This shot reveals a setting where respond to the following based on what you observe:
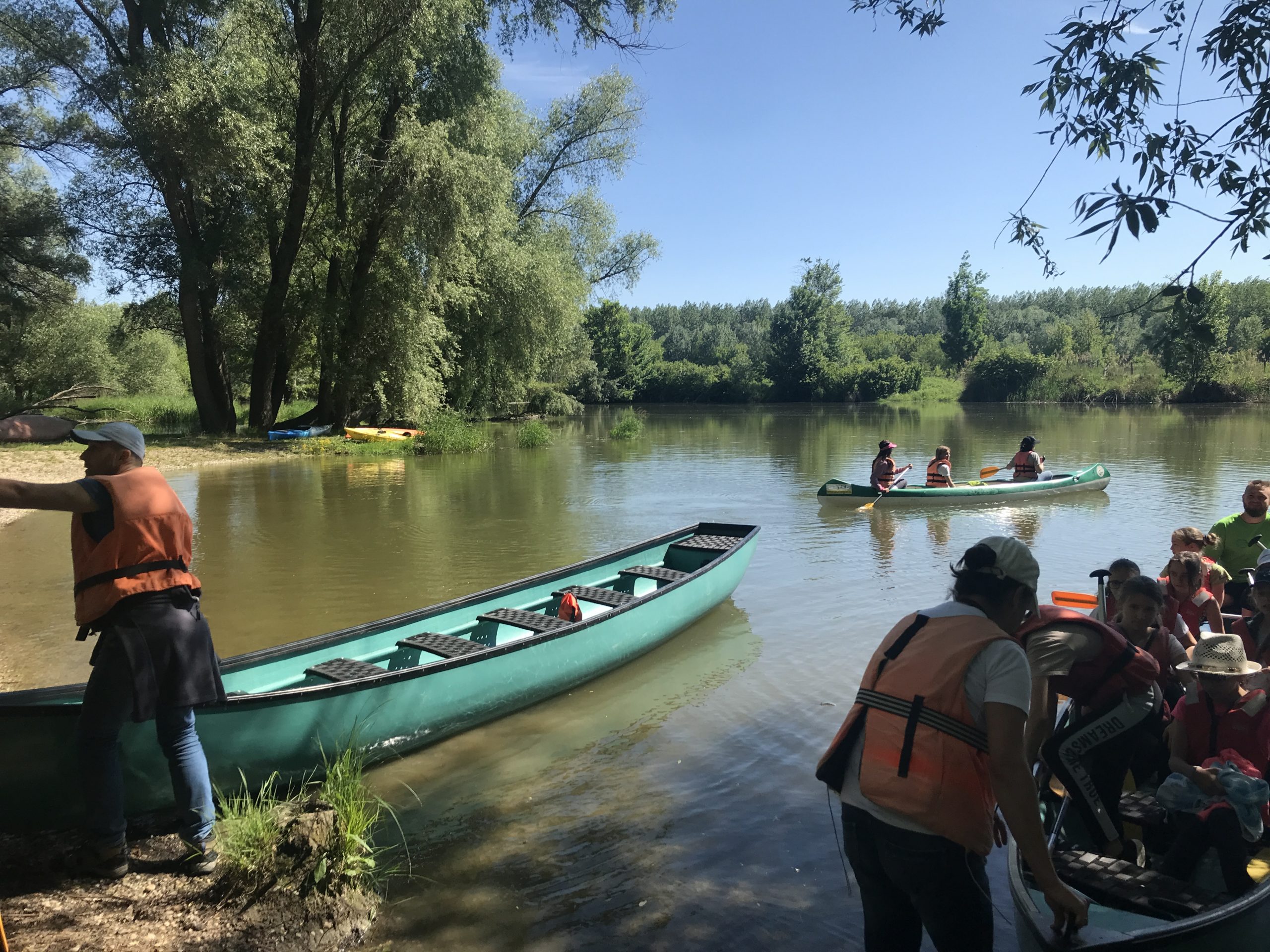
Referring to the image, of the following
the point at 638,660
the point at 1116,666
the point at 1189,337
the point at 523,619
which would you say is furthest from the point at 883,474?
the point at 1116,666

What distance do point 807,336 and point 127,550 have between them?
6266 cm

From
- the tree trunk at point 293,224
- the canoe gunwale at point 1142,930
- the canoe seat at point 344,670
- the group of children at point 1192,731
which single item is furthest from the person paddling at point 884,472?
the tree trunk at point 293,224

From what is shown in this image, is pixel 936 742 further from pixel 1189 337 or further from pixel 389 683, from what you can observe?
pixel 389 683

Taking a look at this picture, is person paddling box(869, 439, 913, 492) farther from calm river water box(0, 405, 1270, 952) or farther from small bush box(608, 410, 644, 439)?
small bush box(608, 410, 644, 439)

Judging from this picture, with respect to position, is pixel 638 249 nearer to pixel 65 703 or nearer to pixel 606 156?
pixel 606 156

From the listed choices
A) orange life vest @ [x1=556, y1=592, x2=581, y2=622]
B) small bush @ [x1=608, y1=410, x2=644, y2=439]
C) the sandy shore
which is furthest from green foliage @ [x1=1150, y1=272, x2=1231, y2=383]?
small bush @ [x1=608, y1=410, x2=644, y2=439]

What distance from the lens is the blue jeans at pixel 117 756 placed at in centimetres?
353

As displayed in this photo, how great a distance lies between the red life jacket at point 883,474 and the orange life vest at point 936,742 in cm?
1413

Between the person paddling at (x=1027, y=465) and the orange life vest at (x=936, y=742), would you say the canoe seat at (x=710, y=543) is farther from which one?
the person paddling at (x=1027, y=465)

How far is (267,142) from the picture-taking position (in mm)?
20062

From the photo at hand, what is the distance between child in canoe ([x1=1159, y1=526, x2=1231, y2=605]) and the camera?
5664 mm

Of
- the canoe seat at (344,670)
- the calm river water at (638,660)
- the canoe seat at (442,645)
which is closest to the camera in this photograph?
the calm river water at (638,660)

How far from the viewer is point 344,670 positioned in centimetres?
550

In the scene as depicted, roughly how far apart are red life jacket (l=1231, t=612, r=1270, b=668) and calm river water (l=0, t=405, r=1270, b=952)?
1.95 m
